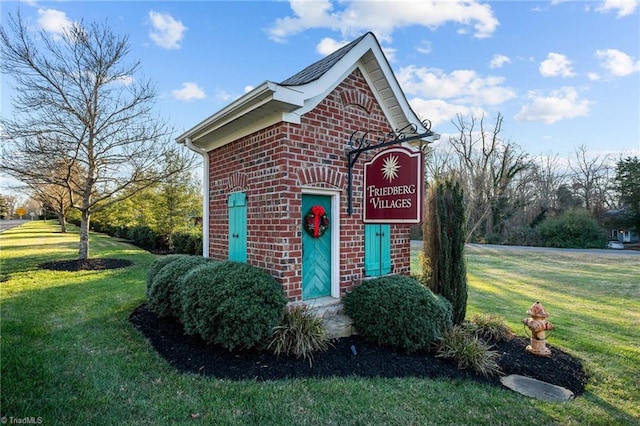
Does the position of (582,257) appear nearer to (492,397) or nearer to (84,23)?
(492,397)

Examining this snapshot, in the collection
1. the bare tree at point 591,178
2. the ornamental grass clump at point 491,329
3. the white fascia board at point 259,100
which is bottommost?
the ornamental grass clump at point 491,329

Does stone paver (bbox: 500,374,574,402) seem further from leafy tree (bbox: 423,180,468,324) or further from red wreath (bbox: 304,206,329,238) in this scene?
red wreath (bbox: 304,206,329,238)

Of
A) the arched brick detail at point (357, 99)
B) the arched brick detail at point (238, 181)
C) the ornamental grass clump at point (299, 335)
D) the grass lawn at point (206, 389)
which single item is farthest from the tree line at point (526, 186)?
the ornamental grass clump at point (299, 335)

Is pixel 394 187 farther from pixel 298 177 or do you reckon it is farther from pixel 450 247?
pixel 450 247

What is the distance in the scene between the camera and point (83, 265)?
1079cm

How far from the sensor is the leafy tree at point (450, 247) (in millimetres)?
5938

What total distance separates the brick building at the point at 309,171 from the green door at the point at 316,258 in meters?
0.02

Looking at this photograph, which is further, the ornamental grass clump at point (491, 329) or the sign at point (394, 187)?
the ornamental grass clump at point (491, 329)

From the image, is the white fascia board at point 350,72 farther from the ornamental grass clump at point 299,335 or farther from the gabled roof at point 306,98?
the ornamental grass clump at point 299,335

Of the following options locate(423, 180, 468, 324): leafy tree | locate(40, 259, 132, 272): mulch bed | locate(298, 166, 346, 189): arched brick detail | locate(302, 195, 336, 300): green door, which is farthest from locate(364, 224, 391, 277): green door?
locate(40, 259, 132, 272): mulch bed

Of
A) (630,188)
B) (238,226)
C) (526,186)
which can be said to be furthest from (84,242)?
(630,188)

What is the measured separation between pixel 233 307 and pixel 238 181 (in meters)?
2.64

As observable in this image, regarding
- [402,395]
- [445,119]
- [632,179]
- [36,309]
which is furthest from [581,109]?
[632,179]

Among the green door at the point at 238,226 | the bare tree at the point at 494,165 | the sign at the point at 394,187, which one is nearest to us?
the sign at the point at 394,187
